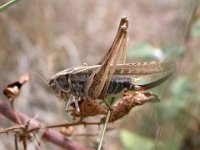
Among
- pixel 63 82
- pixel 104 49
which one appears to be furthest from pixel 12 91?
pixel 104 49

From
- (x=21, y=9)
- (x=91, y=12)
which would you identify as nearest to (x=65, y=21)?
(x=91, y=12)

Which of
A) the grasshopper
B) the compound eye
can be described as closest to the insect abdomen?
the grasshopper

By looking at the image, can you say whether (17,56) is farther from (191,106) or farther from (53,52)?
(191,106)

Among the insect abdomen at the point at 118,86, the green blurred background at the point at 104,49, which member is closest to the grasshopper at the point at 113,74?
the insect abdomen at the point at 118,86

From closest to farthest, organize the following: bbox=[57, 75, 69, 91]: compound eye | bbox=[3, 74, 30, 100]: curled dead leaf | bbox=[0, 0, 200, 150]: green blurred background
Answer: bbox=[3, 74, 30, 100]: curled dead leaf < bbox=[57, 75, 69, 91]: compound eye < bbox=[0, 0, 200, 150]: green blurred background

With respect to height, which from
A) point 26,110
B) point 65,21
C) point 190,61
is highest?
point 65,21

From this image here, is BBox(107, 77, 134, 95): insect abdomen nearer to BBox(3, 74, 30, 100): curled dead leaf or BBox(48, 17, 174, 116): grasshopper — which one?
BBox(48, 17, 174, 116): grasshopper

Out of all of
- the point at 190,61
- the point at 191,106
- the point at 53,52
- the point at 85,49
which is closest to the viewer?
the point at 191,106
